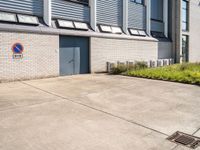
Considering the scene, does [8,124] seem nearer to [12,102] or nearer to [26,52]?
[12,102]

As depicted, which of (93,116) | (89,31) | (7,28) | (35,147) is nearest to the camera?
(35,147)

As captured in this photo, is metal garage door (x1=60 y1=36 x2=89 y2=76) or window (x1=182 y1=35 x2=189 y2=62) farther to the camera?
window (x1=182 y1=35 x2=189 y2=62)

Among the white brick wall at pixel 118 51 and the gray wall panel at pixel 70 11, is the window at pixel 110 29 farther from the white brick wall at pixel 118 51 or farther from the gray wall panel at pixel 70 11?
the gray wall panel at pixel 70 11

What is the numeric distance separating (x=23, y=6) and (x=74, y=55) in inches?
150

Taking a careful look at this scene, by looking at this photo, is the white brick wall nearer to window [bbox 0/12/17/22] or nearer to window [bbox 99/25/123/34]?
window [bbox 99/25/123/34]

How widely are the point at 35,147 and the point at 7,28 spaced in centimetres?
741

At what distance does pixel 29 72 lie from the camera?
1011 cm

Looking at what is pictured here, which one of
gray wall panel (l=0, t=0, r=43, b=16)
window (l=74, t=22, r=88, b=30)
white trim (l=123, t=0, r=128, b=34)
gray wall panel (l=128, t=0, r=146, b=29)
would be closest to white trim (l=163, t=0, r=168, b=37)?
gray wall panel (l=128, t=0, r=146, b=29)

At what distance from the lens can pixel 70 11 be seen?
12359 mm

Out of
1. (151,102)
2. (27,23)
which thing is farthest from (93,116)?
(27,23)

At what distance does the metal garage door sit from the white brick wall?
0.45 metres

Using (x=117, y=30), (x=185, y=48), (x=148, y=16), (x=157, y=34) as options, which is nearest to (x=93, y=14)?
(x=117, y=30)

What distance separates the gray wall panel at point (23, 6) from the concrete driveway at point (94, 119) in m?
4.70

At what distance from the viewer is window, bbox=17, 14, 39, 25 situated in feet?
32.8
